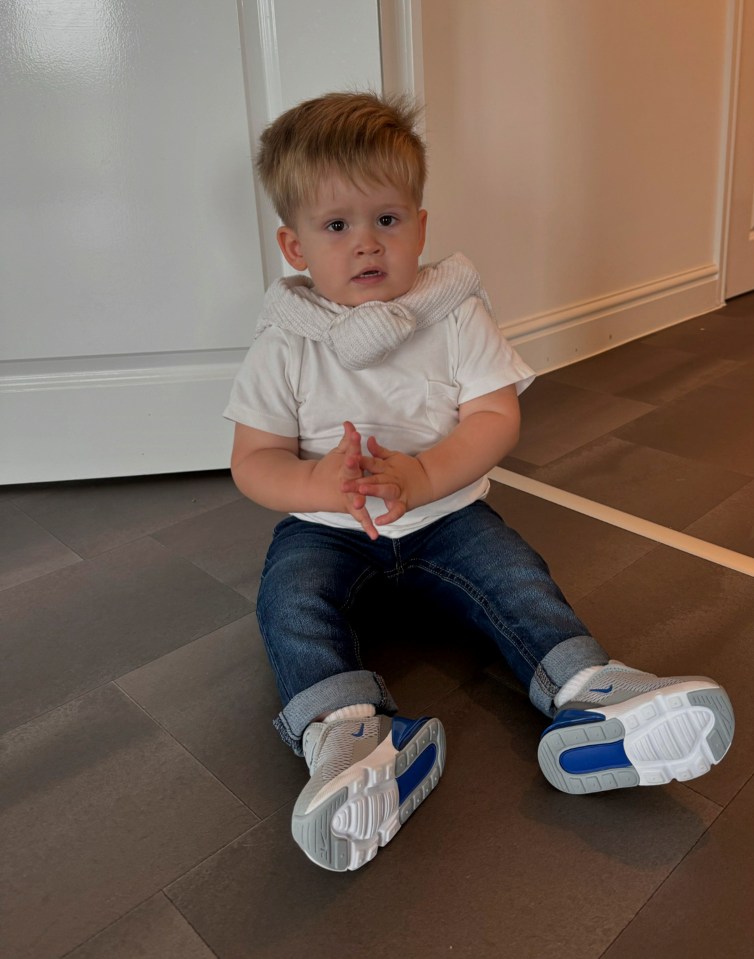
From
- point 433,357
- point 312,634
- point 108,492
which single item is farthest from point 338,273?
point 108,492

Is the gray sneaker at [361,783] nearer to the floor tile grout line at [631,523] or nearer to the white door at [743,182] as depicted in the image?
the floor tile grout line at [631,523]

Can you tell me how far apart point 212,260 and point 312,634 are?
27.4 inches

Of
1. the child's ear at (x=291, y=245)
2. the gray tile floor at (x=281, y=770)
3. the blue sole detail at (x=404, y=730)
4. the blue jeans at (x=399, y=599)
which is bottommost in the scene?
the gray tile floor at (x=281, y=770)

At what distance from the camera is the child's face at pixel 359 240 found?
831 mm

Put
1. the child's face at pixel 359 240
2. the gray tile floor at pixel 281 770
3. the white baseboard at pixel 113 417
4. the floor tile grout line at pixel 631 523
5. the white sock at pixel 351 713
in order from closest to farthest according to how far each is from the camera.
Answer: the gray tile floor at pixel 281 770
the white sock at pixel 351 713
the child's face at pixel 359 240
the floor tile grout line at pixel 631 523
the white baseboard at pixel 113 417

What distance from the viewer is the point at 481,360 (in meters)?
0.90

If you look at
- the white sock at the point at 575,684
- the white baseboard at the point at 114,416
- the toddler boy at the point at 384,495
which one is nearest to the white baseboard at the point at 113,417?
the white baseboard at the point at 114,416

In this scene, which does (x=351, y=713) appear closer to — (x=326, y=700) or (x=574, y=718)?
(x=326, y=700)

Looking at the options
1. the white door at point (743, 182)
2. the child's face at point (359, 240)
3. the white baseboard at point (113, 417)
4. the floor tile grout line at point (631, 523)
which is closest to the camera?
the child's face at point (359, 240)

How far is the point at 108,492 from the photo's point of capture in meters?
1.37

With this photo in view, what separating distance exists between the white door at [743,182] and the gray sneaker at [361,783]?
6.60ft

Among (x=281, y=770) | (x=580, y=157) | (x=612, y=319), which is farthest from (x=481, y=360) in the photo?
(x=612, y=319)

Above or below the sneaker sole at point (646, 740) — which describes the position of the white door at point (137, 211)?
above

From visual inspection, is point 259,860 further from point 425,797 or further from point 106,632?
point 106,632
